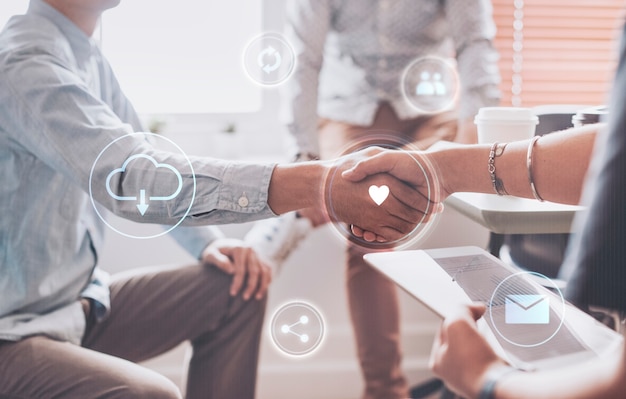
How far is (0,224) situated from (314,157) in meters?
0.39

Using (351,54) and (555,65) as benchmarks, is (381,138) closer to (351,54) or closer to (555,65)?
(351,54)

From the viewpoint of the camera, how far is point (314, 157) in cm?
76

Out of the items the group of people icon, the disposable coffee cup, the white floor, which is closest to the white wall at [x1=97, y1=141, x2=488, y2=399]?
the white floor

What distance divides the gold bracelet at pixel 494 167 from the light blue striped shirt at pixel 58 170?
0.83ft

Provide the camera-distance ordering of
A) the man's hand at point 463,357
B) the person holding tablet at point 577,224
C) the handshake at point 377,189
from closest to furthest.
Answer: the person holding tablet at point 577,224 → the man's hand at point 463,357 → the handshake at point 377,189

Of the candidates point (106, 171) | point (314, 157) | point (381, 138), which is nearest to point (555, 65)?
point (381, 138)

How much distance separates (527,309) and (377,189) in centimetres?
21

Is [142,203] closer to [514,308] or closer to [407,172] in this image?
[407,172]

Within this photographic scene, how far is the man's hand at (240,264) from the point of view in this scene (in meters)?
0.78

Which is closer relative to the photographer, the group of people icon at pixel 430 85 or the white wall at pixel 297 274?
the white wall at pixel 297 274

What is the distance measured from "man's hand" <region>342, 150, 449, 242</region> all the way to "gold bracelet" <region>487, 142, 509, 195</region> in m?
0.06

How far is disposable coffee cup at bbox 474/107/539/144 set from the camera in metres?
0.67
